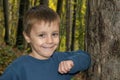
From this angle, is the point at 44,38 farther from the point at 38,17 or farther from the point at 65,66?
the point at 65,66

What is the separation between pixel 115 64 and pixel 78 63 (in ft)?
1.08

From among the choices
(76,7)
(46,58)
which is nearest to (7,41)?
(76,7)

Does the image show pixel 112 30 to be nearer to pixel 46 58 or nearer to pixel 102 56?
pixel 102 56

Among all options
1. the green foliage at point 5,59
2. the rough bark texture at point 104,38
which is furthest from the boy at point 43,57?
the green foliage at point 5,59

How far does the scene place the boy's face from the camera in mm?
2764

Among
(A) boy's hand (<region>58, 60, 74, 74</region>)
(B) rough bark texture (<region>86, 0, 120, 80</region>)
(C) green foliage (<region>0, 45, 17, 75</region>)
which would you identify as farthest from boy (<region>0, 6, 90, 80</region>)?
(C) green foliage (<region>0, 45, 17, 75</region>)

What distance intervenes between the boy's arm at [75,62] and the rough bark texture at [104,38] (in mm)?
82

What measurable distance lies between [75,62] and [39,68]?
34 cm

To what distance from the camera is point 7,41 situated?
→ 19.8m

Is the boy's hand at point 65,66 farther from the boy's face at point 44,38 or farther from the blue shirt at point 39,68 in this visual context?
the boy's face at point 44,38

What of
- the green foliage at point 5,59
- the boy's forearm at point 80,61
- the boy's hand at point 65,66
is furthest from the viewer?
the green foliage at point 5,59

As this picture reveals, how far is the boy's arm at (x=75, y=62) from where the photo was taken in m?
2.70

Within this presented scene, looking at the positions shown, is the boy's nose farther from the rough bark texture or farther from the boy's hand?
the rough bark texture

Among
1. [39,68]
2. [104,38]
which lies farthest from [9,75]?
[104,38]
